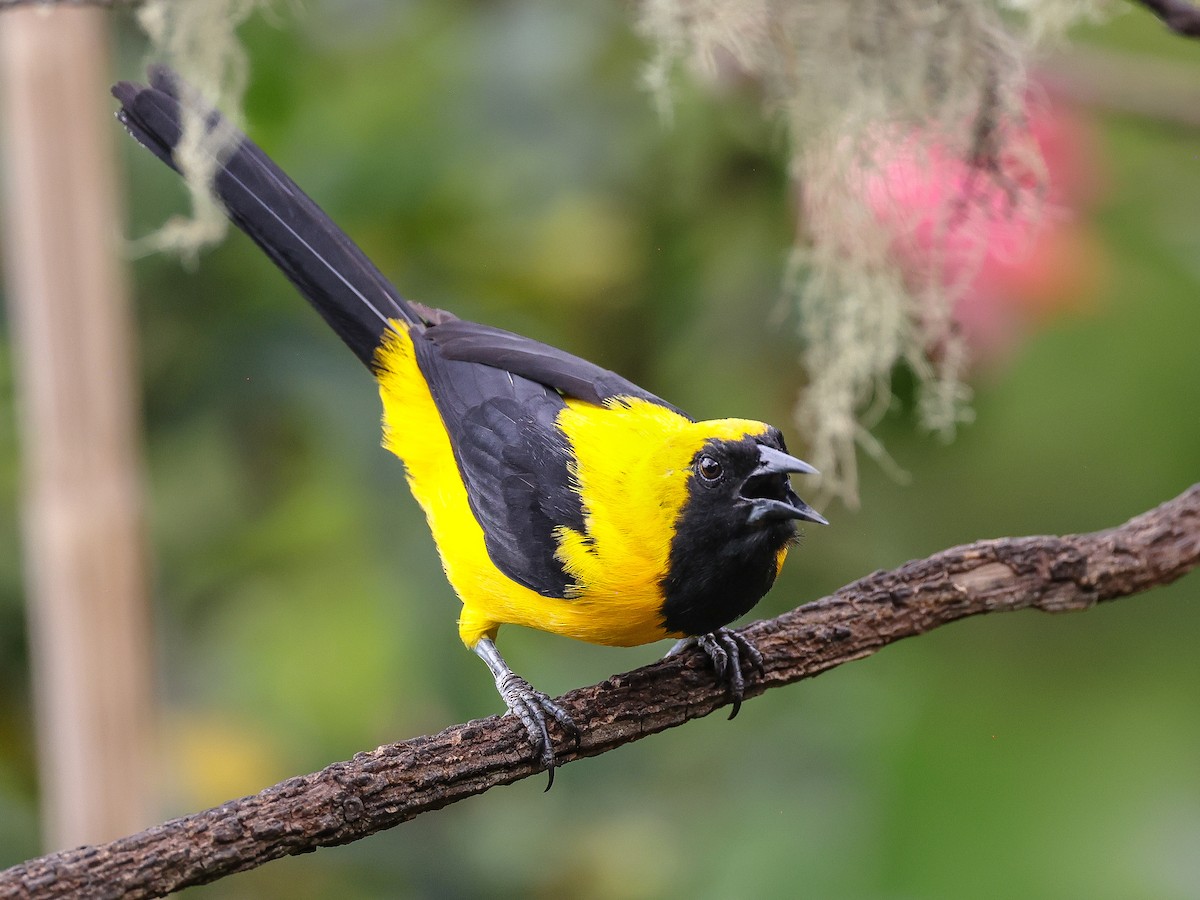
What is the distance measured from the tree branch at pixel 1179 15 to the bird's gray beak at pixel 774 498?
→ 63cm

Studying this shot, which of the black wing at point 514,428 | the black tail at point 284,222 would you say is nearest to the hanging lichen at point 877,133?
the black wing at point 514,428

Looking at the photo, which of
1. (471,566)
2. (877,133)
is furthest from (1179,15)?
(471,566)

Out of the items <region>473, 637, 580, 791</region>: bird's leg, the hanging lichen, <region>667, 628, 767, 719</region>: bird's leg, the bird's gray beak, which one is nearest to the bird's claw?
<region>473, 637, 580, 791</region>: bird's leg

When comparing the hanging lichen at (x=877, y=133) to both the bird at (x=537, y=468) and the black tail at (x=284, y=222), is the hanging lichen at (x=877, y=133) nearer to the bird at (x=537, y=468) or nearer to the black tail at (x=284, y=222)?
the bird at (x=537, y=468)

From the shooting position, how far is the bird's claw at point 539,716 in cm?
155

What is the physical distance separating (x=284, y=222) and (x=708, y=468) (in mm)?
774

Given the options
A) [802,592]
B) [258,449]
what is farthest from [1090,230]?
[258,449]

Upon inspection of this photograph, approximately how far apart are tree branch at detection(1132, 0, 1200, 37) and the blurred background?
3.49 ft

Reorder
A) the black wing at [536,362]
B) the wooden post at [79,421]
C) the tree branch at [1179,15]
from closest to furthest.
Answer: the tree branch at [1179,15]
the black wing at [536,362]
the wooden post at [79,421]

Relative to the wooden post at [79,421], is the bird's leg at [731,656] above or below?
below

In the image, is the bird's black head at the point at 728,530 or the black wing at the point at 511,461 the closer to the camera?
the bird's black head at the point at 728,530

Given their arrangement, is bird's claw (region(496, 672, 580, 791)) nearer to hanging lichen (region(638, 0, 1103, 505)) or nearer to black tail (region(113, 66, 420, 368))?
hanging lichen (region(638, 0, 1103, 505))

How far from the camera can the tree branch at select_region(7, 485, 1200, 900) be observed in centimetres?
134

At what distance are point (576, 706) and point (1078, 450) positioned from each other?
1.39m
